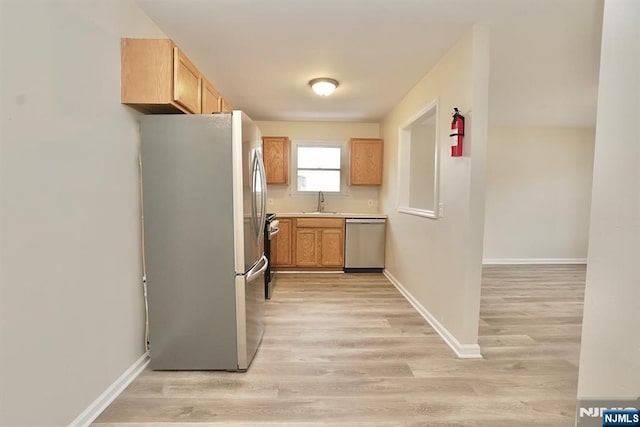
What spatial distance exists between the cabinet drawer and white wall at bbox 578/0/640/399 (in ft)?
12.0

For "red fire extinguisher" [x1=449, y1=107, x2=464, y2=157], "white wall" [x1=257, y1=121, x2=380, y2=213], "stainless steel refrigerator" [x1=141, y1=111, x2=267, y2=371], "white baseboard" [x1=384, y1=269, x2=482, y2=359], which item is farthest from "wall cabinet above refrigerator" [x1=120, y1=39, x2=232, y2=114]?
"white wall" [x1=257, y1=121, x2=380, y2=213]

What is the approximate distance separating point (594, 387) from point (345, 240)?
145 inches

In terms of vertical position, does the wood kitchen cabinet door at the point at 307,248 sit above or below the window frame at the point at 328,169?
below

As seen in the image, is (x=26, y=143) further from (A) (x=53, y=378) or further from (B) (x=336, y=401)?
(B) (x=336, y=401)

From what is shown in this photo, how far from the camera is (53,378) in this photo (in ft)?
4.38

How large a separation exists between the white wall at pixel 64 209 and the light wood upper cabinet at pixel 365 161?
344 cm

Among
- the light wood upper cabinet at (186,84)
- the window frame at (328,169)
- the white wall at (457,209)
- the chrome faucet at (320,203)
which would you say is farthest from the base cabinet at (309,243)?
the light wood upper cabinet at (186,84)

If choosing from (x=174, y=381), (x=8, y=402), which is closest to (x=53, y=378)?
(x=8, y=402)

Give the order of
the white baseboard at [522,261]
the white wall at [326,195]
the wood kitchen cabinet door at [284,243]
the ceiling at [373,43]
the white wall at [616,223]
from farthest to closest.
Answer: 1. the white baseboard at [522,261]
2. the white wall at [326,195]
3. the wood kitchen cabinet door at [284,243]
4. the ceiling at [373,43]
5. the white wall at [616,223]

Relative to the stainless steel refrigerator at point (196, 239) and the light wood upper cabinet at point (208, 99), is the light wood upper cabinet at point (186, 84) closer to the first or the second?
the light wood upper cabinet at point (208, 99)

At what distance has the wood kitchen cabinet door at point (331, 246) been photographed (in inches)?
180

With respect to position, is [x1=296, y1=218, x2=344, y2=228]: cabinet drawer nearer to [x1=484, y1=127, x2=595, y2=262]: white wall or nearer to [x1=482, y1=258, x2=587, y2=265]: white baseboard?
[x1=484, y1=127, x2=595, y2=262]: white wall

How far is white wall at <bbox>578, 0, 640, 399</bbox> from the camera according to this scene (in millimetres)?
822

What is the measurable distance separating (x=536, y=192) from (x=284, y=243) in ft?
14.8
